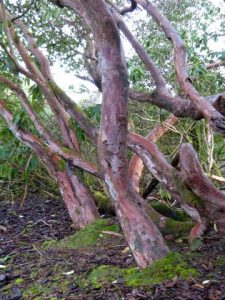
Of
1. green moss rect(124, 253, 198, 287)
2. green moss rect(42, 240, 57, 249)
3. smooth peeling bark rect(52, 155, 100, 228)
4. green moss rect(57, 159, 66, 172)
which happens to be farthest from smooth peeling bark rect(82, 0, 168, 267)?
green moss rect(57, 159, 66, 172)

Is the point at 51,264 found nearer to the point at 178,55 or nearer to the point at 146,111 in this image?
the point at 178,55

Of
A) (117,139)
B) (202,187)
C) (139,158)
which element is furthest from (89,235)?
(117,139)

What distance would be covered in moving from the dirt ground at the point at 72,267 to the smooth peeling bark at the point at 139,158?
736mm

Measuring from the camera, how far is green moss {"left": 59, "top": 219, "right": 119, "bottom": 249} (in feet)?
Answer: 10.1

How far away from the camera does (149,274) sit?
2232 mm

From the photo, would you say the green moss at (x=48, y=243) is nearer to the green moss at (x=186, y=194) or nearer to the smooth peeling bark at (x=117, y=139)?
the smooth peeling bark at (x=117, y=139)

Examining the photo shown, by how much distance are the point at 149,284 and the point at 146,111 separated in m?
2.67

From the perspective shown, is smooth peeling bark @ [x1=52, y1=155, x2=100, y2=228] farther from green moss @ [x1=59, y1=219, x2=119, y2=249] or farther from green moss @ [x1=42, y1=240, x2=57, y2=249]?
green moss @ [x1=42, y1=240, x2=57, y2=249]

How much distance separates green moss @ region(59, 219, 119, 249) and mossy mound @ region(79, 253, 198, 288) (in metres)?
0.63

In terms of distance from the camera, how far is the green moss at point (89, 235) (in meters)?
3.07

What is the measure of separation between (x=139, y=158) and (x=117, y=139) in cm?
160

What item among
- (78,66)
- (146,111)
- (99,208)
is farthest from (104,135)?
(78,66)

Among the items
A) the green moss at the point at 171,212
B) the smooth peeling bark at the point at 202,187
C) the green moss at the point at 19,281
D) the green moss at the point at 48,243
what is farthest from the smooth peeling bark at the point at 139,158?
the green moss at the point at 19,281

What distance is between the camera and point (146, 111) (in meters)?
4.54
